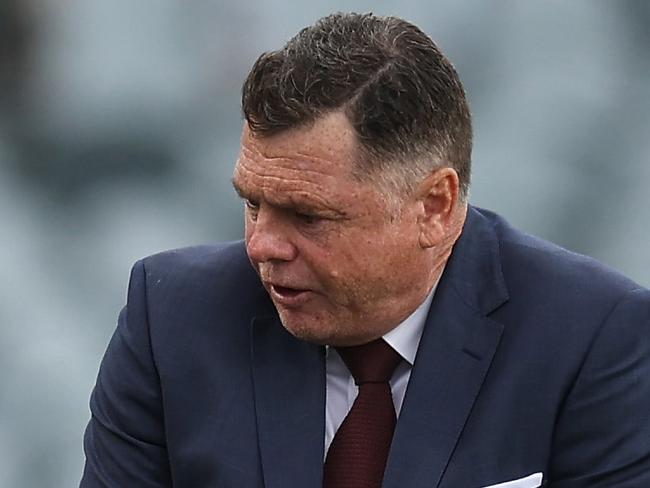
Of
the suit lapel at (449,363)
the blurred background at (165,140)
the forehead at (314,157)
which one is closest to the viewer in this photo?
the forehead at (314,157)

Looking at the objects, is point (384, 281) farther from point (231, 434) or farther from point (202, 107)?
point (202, 107)

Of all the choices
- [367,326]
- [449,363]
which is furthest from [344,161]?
[449,363]

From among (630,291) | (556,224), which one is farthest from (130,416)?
(556,224)

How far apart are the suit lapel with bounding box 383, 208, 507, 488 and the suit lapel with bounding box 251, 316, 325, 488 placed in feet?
0.36

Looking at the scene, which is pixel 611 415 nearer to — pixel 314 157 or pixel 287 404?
pixel 287 404

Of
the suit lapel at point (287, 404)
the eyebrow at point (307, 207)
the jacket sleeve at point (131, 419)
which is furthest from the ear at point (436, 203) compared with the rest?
the jacket sleeve at point (131, 419)

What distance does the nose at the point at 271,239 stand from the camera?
2.01 meters

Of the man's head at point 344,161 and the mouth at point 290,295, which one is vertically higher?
the man's head at point 344,161

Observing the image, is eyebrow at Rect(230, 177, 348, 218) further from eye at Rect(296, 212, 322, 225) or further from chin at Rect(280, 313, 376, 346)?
chin at Rect(280, 313, 376, 346)

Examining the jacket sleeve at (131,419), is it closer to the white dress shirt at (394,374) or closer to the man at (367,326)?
the man at (367,326)

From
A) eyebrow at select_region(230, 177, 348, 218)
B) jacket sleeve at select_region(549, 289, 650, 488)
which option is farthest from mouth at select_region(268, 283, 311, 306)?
jacket sleeve at select_region(549, 289, 650, 488)

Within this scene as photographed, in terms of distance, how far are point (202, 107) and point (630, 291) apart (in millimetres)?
1660

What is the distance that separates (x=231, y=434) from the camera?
2.19m

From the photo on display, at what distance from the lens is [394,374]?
2232mm
